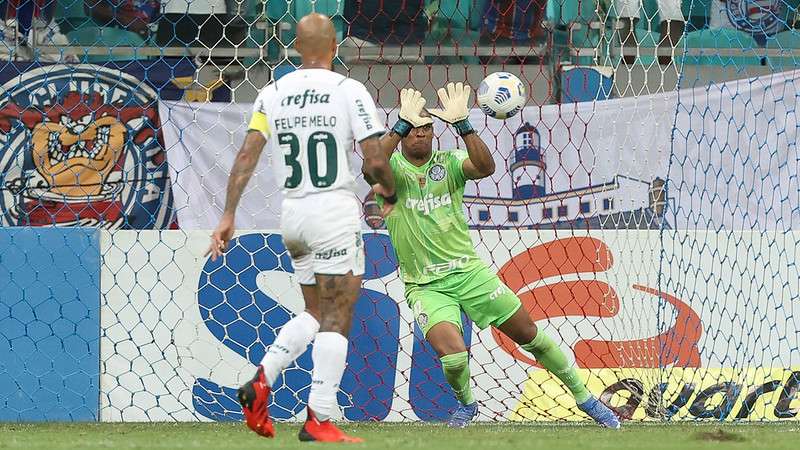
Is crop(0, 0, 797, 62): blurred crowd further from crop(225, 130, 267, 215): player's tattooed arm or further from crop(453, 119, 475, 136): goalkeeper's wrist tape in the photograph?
crop(225, 130, 267, 215): player's tattooed arm

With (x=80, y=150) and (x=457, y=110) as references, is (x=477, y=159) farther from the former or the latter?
(x=80, y=150)

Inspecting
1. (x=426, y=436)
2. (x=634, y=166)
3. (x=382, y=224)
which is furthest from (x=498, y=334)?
(x=426, y=436)

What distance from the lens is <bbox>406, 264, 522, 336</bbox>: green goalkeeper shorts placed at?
7.59 m

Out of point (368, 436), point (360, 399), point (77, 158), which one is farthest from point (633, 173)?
point (77, 158)

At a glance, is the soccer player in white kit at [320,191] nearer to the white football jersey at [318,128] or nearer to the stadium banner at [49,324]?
the white football jersey at [318,128]

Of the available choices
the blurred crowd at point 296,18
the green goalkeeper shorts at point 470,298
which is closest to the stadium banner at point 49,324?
the blurred crowd at point 296,18

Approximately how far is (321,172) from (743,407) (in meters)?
3.80

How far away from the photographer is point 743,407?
8.59 meters

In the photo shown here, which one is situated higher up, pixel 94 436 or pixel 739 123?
pixel 739 123

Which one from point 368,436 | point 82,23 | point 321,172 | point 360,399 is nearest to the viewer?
point 321,172

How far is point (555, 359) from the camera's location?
7.63m

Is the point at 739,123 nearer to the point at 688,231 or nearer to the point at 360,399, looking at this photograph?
the point at 688,231

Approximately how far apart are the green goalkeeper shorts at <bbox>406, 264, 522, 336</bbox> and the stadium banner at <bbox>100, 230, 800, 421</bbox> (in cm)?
98

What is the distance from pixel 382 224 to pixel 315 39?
2.71 metres
